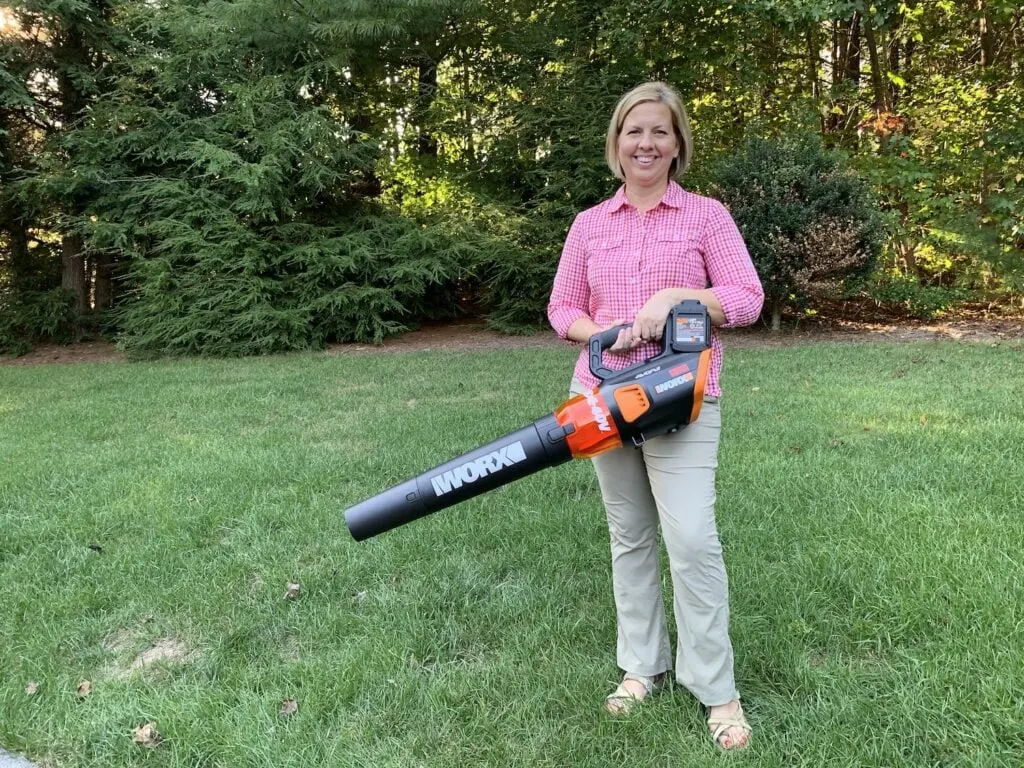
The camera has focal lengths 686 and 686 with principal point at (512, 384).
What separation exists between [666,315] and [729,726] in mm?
1220

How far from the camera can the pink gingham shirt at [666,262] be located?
76.3 inches

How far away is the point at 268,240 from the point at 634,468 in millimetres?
10446

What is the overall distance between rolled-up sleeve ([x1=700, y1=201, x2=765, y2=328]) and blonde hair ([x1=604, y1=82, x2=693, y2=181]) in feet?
0.67

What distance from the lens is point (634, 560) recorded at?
2180mm

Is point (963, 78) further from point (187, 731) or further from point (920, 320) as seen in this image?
point (187, 731)

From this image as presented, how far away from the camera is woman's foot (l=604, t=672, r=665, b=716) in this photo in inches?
85.2

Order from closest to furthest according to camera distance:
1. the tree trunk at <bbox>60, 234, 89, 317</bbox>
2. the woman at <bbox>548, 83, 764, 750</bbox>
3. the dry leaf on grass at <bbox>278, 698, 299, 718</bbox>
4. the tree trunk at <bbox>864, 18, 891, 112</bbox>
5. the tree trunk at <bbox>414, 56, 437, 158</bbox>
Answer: the woman at <bbox>548, 83, 764, 750</bbox> < the dry leaf on grass at <bbox>278, 698, 299, 718</bbox> < the tree trunk at <bbox>864, 18, 891, 112</bbox> < the tree trunk at <bbox>60, 234, 89, 317</bbox> < the tree trunk at <bbox>414, 56, 437, 158</bbox>

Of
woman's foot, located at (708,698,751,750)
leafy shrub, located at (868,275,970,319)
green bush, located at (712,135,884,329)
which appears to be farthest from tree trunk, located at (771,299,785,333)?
woman's foot, located at (708,698,751,750)

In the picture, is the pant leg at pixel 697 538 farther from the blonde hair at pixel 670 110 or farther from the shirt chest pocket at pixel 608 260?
the blonde hair at pixel 670 110

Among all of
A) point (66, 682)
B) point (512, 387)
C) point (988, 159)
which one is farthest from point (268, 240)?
point (988, 159)

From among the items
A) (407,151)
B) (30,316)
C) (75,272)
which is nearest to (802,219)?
(407,151)

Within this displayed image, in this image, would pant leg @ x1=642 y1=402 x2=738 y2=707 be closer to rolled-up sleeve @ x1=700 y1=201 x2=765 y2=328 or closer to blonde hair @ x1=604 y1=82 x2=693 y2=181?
rolled-up sleeve @ x1=700 y1=201 x2=765 y2=328

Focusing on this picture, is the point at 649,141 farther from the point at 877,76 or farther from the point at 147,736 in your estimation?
the point at 877,76

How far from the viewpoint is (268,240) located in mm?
11211
